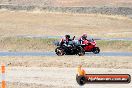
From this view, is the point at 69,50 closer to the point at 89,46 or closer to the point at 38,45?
the point at 89,46


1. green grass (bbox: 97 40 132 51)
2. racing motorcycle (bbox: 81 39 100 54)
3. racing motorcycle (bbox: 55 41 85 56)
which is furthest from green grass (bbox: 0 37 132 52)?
racing motorcycle (bbox: 55 41 85 56)

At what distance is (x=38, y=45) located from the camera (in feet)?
148

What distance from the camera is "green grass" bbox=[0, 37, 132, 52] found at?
144 feet

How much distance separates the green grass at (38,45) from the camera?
4375cm

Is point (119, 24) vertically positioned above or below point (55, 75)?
below

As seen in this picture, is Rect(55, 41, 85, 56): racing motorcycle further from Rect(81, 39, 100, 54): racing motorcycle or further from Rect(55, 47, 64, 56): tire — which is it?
Rect(81, 39, 100, 54): racing motorcycle

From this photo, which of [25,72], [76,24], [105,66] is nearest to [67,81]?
[25,72]

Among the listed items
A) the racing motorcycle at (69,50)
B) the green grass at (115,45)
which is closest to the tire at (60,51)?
the racing motorcycle at (69,50)

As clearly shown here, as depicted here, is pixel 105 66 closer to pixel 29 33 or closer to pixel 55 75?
pixel 55 75

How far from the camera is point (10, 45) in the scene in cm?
4531

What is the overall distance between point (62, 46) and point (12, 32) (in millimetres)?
19773

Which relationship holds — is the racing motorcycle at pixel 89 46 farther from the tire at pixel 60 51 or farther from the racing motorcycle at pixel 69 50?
the tire at pixel 60 51

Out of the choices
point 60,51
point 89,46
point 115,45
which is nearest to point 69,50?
point 60,51

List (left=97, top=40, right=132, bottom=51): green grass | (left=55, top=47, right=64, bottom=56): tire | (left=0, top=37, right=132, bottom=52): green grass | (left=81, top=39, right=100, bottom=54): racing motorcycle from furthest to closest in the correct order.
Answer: (left=0, top=37, right=132, bottom=52): green grass < (left=97, top=40, right=132, bottom=51): green grass < (left=81, top=39, right=100, bottom=54): racing motorcycle < (left=55, top=47, right=64, bottom=56): tire
